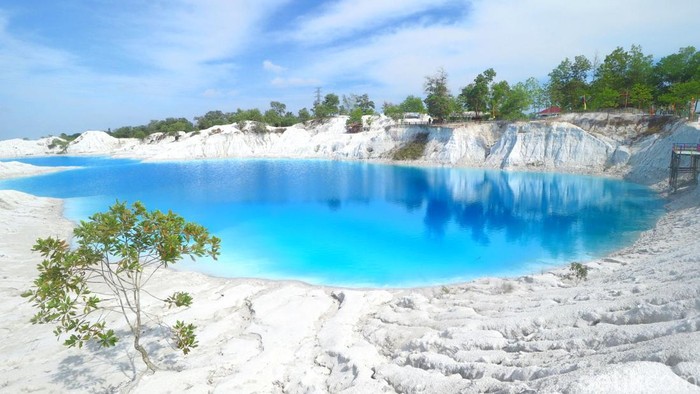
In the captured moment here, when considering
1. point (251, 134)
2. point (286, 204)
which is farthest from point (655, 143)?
→ point (251, 134)

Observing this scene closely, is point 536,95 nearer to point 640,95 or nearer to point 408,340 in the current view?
point 640,95

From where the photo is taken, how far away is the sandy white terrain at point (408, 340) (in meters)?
5.54

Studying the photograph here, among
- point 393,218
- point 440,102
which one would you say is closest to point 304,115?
point 440,102

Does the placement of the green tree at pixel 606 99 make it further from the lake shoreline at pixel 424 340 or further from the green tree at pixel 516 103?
the lake shoreline at pixel 424 340

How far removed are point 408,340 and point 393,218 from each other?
18300 millimetres

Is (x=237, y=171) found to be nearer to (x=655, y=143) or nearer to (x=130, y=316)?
(x=130, y=316)

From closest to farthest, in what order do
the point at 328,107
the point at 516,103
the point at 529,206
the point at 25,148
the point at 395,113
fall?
the point at 529,206
the point at 516,103
the point at 395,113
the point at 328,107
the point at 25,148

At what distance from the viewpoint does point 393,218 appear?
88.9 feet

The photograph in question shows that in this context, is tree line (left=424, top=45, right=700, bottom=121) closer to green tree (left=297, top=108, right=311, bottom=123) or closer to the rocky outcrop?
the rocky outcrop

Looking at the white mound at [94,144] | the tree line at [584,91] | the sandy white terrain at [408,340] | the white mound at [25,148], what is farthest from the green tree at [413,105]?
the white mound at [25,148]

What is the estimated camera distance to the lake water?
17.7 meters

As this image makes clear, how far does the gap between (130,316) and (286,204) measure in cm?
2150

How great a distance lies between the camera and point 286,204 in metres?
32.8

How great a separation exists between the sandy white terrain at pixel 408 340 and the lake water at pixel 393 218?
2698 millimetres
